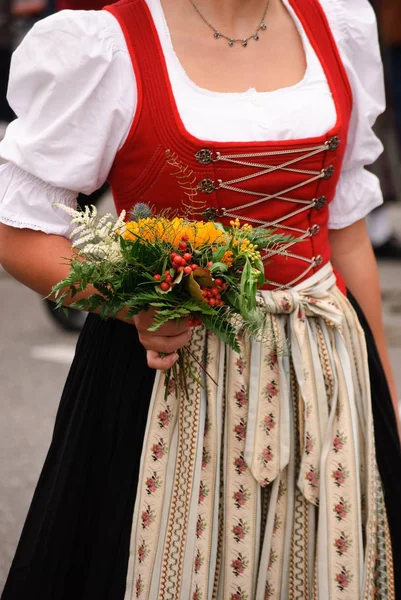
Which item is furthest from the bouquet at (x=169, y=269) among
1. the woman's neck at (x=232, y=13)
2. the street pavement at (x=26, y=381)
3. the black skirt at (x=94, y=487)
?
the street pavement at (x=26, y=381)

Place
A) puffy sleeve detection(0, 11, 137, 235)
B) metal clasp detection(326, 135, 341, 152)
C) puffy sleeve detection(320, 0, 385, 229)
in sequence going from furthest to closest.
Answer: puffy sleeve detection(320, 0, 385, 229), metal clasp detection(326, 135, 341, 152), puffy sleeve detection(0, 11, 137, 235)

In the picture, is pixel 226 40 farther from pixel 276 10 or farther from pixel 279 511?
pixel 279 511

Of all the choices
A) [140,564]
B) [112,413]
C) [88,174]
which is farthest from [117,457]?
[88,174]

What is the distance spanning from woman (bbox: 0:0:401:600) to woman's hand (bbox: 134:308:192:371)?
19 millimetres

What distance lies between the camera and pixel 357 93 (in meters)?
1.92

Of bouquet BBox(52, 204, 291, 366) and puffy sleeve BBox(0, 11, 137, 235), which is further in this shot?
puffy sleeve BBox(0, 11, 137, 235)

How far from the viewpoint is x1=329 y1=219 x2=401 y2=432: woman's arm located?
2.04m

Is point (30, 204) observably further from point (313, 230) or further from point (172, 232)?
point (313, 230)

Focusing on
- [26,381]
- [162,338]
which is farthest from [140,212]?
[26,381]

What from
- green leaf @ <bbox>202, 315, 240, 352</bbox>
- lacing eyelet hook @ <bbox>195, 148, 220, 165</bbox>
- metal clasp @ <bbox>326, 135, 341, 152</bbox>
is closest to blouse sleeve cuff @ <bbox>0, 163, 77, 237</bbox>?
lacing eyelet hook @ <bbox>195, 148, 220, 165</bbox>

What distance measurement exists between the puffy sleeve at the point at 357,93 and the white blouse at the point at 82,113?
0.59 feet

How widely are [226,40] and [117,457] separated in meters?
0.77

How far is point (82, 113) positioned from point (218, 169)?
244mm

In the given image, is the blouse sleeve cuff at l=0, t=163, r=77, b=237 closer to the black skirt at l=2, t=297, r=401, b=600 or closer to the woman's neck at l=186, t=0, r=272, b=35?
the black skirt at l=2, t=297, r=401, b=600
